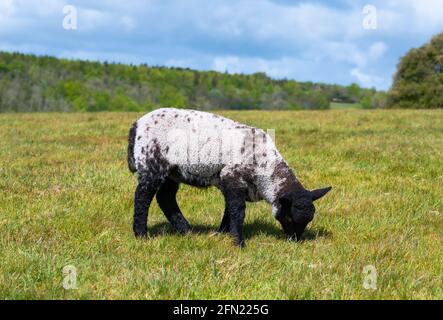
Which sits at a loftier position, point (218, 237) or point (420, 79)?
point (420, 79)

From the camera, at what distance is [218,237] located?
315 inches

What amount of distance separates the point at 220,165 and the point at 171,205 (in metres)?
1.55

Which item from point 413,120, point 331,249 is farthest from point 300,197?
point 413,120

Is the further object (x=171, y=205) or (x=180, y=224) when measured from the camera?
(x=171, y=205)

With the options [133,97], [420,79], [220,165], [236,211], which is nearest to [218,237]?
[236,211]

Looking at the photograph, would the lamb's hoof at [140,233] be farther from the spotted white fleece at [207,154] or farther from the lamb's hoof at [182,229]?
the spotted white fleece at [207,154]

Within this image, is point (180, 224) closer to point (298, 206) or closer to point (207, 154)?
point (207, 154)

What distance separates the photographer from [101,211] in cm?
962

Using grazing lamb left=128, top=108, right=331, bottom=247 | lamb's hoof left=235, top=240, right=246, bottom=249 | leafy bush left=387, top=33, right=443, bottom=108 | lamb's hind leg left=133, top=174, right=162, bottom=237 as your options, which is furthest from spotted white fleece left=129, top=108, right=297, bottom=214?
leafy bush left=387, top=33, right=443, bottom=108

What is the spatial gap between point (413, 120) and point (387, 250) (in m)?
22.5

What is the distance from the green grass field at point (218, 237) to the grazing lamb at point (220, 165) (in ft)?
1.72

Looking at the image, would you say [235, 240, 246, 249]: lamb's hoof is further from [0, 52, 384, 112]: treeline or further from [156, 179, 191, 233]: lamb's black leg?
[0, 52, 384, 112]: treeline

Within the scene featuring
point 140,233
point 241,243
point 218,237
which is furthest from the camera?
point 140,233
